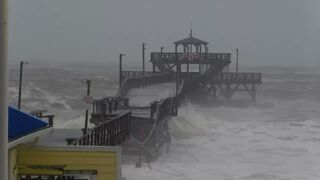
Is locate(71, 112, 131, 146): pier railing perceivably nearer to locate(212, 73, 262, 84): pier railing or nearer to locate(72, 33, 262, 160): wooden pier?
locate(72, 33, 262, 160): wooden pier

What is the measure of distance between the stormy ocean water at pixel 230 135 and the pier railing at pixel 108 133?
383 centimetres

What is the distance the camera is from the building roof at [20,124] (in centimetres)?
890

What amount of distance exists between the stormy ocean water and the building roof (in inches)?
675

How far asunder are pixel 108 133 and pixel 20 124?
10654mm

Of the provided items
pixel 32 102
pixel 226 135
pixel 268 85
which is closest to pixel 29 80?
pixel 32 102

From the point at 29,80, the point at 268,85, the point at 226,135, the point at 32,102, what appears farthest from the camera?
the point at 268,85

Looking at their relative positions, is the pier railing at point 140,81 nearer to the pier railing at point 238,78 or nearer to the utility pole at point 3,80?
the pier railing at point 238,78

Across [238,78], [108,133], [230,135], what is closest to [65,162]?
[108,133]

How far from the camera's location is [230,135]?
47.9 m

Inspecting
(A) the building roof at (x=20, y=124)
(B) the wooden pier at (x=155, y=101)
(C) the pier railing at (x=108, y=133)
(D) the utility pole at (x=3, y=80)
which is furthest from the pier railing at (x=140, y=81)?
(D) the utility pole at (x=3, y=80)

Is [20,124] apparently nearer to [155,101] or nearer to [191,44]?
[155,101]

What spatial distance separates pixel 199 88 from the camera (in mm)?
63469

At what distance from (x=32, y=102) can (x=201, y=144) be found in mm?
30553

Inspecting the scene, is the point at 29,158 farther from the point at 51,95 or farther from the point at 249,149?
the point at 51,95
